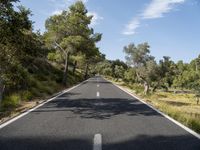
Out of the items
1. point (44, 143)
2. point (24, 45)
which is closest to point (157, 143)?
point (44, 143)

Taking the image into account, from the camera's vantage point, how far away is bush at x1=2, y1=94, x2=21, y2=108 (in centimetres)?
1362

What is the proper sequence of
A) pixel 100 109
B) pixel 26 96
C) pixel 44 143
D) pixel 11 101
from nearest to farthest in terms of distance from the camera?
1. pixel 44 143
2. pixel 100 109
3. pixel 11 101
4. pixel 26 96

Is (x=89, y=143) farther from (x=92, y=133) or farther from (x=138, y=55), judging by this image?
(x=138, y=55)

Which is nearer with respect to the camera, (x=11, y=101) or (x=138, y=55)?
(x=11, y=101)

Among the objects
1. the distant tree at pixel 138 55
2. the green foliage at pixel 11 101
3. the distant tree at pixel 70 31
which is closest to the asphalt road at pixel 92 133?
the green foliage at pixel 11 101

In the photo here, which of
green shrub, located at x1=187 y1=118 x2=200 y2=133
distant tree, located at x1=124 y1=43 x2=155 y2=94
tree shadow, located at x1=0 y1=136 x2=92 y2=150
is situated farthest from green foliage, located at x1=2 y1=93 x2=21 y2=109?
distant tree, located at x1=124 y1=43 x2=155 y2=94

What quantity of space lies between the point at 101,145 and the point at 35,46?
674 cm

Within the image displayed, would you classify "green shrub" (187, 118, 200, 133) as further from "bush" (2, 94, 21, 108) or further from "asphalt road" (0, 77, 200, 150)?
"bush" (2, 94, 21, 108)

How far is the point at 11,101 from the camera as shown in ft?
47.4

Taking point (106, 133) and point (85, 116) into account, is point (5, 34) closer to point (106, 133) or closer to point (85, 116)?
point (85, 116)

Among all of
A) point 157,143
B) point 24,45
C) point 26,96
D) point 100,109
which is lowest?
point 157,143

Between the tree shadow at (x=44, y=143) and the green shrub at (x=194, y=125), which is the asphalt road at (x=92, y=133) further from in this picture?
the green shrub at (x=194, y=125)

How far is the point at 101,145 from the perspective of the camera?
614 cm

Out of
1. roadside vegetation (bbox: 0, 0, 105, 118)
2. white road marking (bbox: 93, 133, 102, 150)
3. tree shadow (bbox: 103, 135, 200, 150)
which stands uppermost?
roadside vegetation (bbox: 0, 0, 105, 118)
